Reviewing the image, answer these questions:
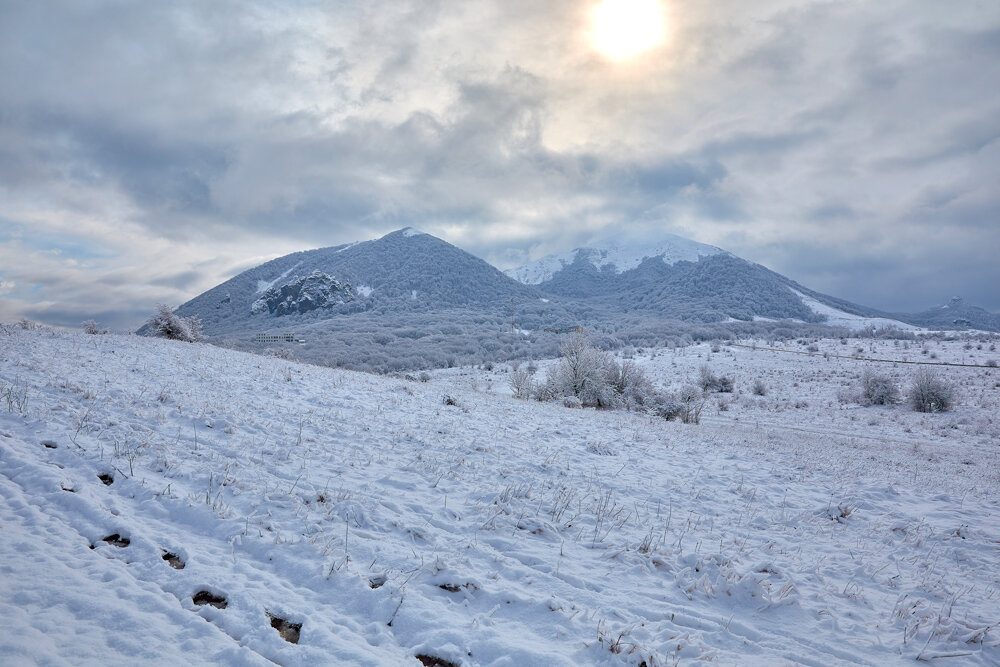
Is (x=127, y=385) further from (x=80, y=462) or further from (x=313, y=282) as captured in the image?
(x=313, y=282)

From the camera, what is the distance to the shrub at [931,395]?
26250mm

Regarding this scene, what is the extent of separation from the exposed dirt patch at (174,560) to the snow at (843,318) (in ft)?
434

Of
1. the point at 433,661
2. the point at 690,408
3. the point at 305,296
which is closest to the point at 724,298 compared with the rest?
the point at 690,408

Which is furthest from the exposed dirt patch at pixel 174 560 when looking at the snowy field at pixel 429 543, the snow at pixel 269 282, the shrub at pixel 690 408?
the snow at pixel 269 282

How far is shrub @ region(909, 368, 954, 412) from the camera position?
26.2 meters

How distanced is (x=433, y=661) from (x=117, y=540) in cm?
339

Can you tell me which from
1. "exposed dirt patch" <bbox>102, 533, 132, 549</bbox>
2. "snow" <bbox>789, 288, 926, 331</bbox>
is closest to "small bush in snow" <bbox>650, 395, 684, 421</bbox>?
"exposed dirt patch" <bbox>102, 533, 132, 549</bbox>

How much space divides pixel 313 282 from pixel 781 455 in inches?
5195

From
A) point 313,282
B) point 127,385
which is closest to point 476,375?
point 127,385

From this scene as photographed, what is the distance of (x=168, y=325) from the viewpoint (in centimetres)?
2419

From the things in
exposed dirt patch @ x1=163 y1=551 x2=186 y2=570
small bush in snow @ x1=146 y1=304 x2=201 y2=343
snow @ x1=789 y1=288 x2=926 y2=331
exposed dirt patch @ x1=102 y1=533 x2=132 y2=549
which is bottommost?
exposed dirt patch @ x1=163 y1=551 x2=186 y2=570

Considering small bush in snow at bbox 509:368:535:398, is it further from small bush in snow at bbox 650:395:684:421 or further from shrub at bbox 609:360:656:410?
small bush in snow at bbox 650:395:684:421

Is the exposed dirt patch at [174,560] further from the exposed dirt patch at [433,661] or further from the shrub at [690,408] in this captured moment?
the shrub at [690,408]

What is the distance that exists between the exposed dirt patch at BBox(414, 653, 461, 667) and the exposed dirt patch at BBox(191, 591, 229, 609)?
1.70m
